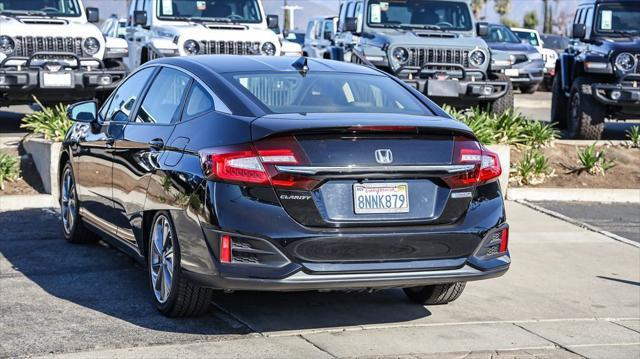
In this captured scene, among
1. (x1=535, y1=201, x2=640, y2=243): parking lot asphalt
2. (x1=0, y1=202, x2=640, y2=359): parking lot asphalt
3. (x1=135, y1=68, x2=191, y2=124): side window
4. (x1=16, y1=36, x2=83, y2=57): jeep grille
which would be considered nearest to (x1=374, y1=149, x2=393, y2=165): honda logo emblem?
(x1=0, y1=202, x2=640, y2=359): parking lot asphalt

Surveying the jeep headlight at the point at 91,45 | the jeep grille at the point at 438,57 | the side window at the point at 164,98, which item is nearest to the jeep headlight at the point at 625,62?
the jeep grille at the point at 438,57

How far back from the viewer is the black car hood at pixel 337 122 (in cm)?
598

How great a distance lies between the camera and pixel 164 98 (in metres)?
7.27

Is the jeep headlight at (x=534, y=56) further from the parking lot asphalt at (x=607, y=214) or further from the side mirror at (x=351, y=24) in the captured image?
the parking lot asphalt at (x=607, y=214)

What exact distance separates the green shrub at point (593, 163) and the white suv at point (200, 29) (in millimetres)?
5512

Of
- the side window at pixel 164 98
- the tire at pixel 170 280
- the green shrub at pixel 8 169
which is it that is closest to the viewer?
the tire at pixel 170 280

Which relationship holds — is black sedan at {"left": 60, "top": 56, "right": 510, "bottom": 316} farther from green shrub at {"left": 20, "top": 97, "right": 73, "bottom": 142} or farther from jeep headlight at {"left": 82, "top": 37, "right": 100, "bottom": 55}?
jeep headlight at {"left": 82, "top": 37, "right": 100, "bottom": 55}

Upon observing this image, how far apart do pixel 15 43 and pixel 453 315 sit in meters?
10.2

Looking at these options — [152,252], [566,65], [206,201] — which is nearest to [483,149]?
[206,201]

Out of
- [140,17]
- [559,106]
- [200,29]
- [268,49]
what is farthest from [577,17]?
[140,17]

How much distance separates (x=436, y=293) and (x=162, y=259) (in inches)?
67.8

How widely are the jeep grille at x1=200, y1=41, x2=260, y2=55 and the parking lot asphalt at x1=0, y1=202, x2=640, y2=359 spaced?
801cm

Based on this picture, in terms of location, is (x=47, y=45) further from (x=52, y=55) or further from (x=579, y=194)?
(x=579, y=194)

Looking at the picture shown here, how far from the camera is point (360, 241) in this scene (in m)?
5.94
